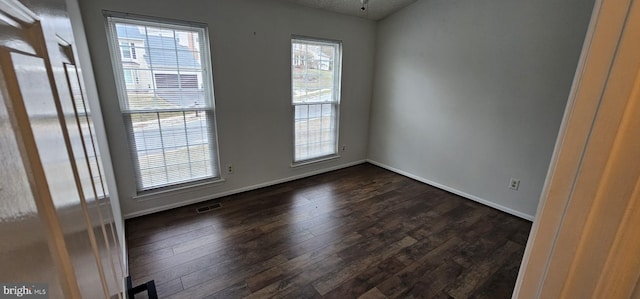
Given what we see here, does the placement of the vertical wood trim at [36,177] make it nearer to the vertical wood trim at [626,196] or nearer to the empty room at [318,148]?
the empty room at [318,148]

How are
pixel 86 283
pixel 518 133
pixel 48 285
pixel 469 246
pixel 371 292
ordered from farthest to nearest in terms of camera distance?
pixel 518 133
pixel 469 246
pixel 371 292
pixel 86 283
pixel 48 285

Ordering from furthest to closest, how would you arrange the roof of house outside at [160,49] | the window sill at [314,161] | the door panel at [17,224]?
the window sill at [314,161], the roof of house outside at [160,49], the door panel at [17,224]

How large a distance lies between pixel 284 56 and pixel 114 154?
6.81 ft

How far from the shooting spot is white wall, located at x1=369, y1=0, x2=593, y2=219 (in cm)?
248

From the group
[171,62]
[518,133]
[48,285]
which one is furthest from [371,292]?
[171,62]

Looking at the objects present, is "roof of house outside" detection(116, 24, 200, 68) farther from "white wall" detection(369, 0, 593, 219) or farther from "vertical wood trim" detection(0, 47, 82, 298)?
"white wall" detection(369, 0, 593, 219)

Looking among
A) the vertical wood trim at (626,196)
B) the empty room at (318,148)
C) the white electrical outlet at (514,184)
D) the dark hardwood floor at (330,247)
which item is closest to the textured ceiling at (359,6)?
the empty room at (318,148)

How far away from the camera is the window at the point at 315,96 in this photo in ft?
11.3

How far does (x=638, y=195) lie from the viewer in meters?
0.38

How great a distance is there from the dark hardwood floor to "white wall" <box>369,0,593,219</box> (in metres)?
0.47

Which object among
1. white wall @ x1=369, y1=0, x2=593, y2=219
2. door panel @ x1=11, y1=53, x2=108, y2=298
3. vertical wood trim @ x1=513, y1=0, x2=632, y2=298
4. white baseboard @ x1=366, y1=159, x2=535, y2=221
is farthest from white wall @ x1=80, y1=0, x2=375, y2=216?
vertical wood trim @ x1=513, y1=0, x2=632, y2=298

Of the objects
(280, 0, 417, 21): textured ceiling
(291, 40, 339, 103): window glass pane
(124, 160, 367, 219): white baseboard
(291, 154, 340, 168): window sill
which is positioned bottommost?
(124, 160, 367, 219): white baseboard

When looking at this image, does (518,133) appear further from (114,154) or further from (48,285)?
(114,154)

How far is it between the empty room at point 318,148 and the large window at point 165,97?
2 centimetres
